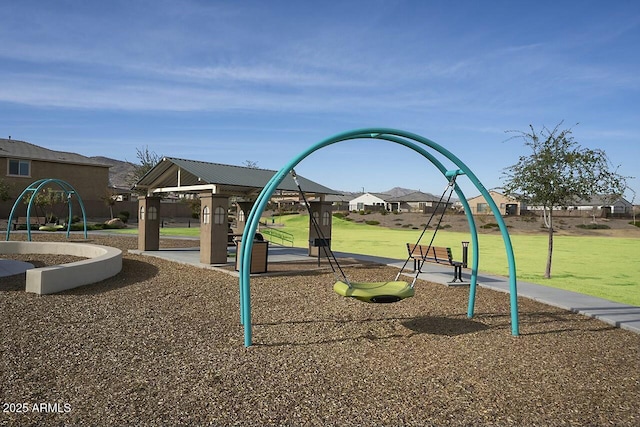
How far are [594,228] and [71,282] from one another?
47.9 metres

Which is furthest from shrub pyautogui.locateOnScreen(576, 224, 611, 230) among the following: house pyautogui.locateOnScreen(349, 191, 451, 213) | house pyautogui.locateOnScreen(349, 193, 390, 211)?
house pyautogui.locateOnScreen(349, 193, 390, 211)

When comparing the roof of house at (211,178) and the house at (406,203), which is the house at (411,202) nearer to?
the house at (406,203)

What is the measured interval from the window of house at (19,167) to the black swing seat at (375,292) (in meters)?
40.3

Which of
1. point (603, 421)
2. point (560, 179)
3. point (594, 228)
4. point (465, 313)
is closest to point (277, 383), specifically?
point (603, 421)

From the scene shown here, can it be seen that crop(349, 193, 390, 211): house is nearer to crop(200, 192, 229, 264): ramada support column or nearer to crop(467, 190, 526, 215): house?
crop(467, 190, 526, 215): house

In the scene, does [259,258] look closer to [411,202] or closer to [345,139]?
[345,139]

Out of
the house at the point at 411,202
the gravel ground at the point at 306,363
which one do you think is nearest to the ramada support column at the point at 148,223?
the gravel ground at the point at 306,363

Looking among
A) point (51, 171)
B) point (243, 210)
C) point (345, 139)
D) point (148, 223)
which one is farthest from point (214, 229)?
point (51, 171)

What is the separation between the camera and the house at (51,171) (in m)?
37.7

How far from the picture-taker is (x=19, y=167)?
38438 millimetres

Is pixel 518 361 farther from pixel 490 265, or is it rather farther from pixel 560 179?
pixel 490 265

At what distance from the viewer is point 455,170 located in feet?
26.1

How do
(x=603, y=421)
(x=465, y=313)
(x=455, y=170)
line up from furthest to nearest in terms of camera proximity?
(x=465, y=313) → (x=455, y=170) → (x=603, y=421)

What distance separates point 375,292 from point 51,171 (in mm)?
41562
